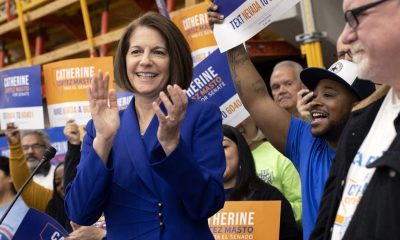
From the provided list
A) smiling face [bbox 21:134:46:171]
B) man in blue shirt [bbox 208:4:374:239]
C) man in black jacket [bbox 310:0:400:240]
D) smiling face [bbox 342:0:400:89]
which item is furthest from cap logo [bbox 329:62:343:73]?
smiling face [bbox 21:134:46:171]

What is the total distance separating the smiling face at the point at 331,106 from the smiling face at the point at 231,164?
804mm

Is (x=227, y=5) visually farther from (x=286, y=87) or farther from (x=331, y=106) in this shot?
(x=286, y=87)

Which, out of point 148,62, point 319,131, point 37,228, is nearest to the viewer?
point 148,62

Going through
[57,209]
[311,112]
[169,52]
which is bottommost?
[57,209]

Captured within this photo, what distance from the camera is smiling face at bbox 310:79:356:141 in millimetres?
3113

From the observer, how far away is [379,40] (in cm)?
176

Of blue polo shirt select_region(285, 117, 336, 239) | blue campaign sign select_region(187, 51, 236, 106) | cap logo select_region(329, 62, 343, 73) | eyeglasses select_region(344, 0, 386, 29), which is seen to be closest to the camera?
eyeglasses select_region(344, 0, 386, 29)

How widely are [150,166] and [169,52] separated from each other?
20.2 inches

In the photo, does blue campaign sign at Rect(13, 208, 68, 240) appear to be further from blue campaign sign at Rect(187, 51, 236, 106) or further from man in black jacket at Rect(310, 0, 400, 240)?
man in black jacket at Rect(310, 0, 400, 240)

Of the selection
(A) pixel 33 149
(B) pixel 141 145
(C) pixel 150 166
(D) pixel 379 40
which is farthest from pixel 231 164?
(A) pixel 33 149

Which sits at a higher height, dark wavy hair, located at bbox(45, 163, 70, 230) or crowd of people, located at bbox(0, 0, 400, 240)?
crowd of people, located at bbox(0, 0, 400, 240)

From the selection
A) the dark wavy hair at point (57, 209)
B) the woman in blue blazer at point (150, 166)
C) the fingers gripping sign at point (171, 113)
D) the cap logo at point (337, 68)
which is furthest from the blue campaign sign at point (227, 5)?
the dark wavy hair at point (57, 209)

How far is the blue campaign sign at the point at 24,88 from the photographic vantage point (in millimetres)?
5547

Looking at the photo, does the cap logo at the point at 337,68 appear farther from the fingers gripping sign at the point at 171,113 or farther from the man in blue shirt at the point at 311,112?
the fingers gripping sign at the point at 171,113
